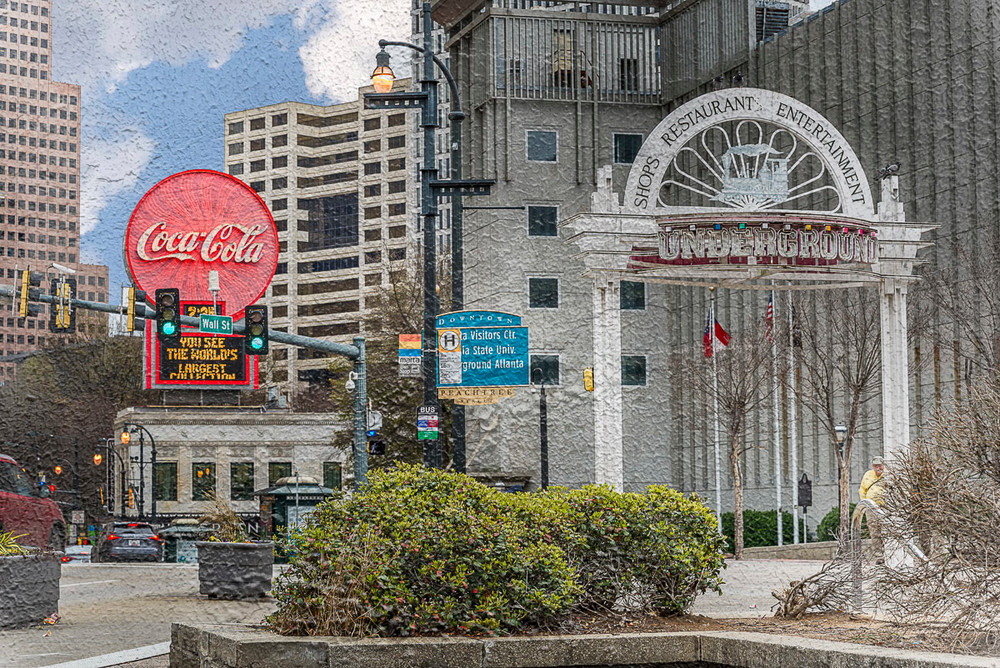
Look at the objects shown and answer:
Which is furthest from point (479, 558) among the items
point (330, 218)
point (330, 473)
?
point (330, 473)

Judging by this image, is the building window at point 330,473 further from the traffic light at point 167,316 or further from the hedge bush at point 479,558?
the hedge bush at point 479,558

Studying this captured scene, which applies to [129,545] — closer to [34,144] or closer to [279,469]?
[34,144]

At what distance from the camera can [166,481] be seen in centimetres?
6059

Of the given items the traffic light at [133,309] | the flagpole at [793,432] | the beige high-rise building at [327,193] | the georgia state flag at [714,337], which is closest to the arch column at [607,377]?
the beige high-rise building at [327,193]

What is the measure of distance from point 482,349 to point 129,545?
2049 centimetres

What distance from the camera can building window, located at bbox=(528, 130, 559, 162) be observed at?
44188 mm

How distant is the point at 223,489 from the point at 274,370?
7.57 metres

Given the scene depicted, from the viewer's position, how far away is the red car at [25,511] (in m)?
19.5

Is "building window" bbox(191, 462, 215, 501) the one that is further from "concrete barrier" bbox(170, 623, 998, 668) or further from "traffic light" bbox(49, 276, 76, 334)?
"concrete barrier" bbox(170, 623, 998, 668)

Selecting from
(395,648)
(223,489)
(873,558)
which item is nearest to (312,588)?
(395,648)

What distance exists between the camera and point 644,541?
8.52m

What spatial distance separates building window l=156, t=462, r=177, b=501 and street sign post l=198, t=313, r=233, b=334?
3973cm

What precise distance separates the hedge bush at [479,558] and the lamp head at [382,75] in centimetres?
951

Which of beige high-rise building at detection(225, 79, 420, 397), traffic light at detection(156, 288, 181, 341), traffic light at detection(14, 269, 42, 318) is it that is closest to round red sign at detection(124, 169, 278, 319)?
beige high-rise building at detection(225, 79, 420, 397)
